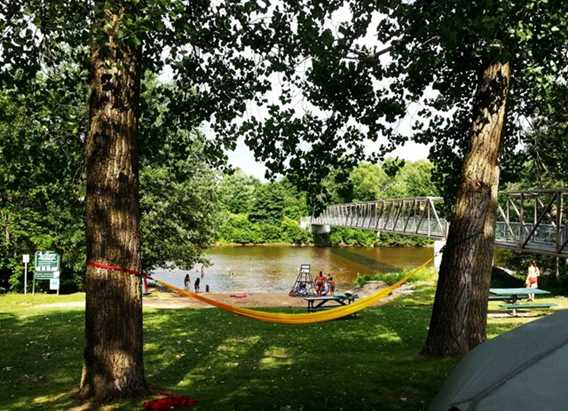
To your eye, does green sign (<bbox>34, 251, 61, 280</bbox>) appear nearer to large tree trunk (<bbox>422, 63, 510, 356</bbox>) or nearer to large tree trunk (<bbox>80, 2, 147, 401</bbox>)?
large tree trunk (<bbox>80, 2, 147, 401</bbox>)

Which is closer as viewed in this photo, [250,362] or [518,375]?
[518,375]

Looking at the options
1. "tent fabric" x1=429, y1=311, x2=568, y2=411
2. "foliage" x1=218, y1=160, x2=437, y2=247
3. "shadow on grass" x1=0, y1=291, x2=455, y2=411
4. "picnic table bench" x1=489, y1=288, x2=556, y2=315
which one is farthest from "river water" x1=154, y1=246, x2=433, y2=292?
"tent fabric" x1=429, y1=311, x2=568, y2=411

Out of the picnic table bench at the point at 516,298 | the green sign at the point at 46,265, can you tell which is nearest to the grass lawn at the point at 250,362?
the picnic table bench at the point at 516,298

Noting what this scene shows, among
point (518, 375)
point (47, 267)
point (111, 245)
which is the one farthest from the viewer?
point (47, 267)

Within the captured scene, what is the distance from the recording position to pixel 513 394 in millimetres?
3180

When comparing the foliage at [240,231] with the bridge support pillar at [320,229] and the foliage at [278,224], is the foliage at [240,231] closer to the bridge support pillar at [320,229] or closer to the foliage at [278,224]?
the foliage at [278,224]

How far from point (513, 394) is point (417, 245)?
72.1 meters

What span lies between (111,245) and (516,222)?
783 inches

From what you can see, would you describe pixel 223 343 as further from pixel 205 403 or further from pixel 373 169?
pixel 373 169

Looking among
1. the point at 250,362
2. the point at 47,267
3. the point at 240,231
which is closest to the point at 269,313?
the point at 250,362

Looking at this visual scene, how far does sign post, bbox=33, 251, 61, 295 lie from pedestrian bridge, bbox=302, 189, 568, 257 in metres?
9.69

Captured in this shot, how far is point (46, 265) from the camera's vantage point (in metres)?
20.8

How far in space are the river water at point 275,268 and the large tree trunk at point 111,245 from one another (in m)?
24.7

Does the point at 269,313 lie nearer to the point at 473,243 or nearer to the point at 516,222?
the point at 473,243
